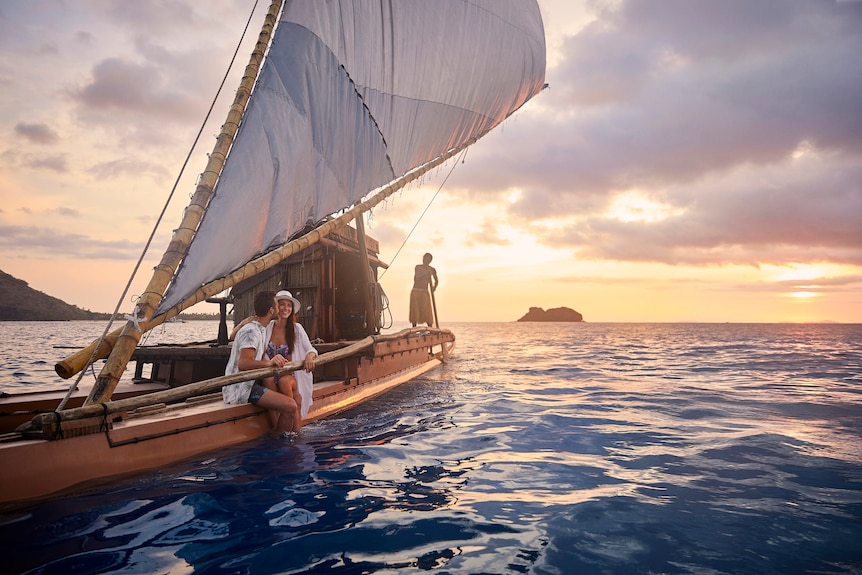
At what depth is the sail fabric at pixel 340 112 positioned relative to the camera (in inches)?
226

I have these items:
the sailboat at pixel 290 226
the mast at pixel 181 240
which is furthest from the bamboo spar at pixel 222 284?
the mast at pixel 181 240

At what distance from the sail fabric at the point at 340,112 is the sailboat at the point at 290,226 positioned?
1.0 inches

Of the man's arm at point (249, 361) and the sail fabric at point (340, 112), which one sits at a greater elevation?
the sail fabric at point (340, 112)

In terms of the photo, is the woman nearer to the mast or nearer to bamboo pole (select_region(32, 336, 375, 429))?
bamboo pole (select_region(32, 336, 375, 429))

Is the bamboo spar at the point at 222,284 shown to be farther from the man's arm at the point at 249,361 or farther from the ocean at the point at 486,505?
the ocean at the point at 486,505

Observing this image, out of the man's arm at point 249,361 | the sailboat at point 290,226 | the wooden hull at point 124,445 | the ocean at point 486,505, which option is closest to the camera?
the ocean at point 486,505

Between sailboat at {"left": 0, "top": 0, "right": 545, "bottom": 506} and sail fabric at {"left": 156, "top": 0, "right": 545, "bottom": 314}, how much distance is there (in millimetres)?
26

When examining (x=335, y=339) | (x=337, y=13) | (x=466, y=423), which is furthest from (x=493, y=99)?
(x=466, y=423)

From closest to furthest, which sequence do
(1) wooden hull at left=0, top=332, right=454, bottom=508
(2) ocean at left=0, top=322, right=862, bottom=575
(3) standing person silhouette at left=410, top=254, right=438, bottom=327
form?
(2) ocean at left=0, top=322, right=862, bottom=575 → (1) wooden hull at left=0, top=332, right=454, bottom=508 → (3) standing person silhouette at left=410, top=254, right=438, bottom=327

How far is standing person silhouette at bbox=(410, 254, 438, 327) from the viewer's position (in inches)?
642

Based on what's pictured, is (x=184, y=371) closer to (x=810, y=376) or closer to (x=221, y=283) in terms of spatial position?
(x=221, y=283)

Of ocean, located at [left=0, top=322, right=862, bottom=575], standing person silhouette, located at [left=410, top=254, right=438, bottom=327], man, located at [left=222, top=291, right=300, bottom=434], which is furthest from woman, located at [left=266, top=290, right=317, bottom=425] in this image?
standing person silhouette, located at [left=410, top=254, right=438, bottom=327]

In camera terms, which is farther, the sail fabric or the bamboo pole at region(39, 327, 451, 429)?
the sail fabric

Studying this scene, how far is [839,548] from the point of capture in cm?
312
